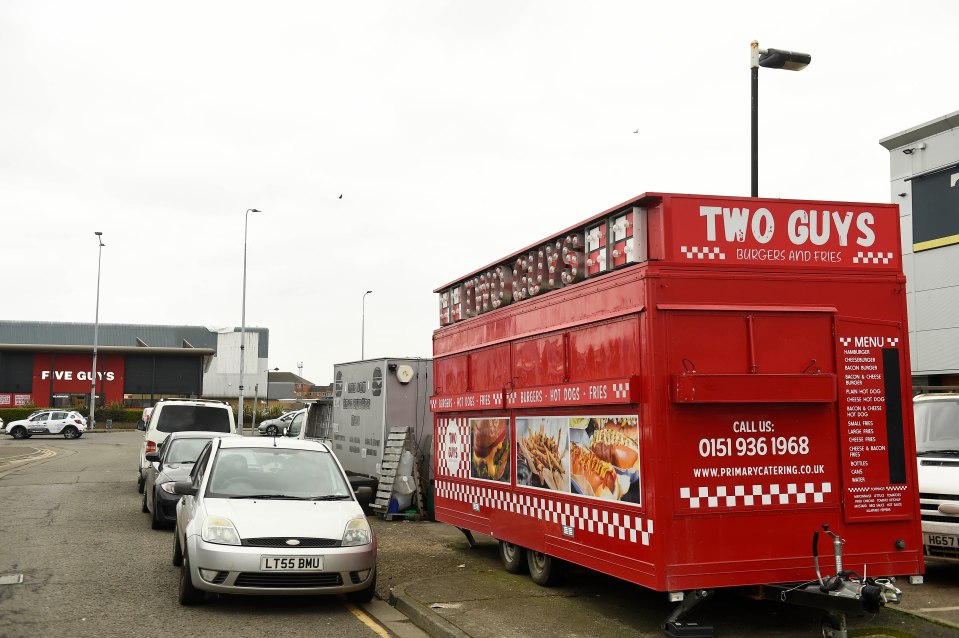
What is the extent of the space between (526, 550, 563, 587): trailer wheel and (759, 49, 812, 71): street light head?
6.76m

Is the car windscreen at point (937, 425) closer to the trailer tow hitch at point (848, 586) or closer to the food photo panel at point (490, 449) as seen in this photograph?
the trailer tow hitch at point (848, 586)

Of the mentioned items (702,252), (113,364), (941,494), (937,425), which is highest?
(113,364)

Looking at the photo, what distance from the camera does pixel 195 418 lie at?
20047 mm

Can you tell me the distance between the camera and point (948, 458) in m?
9.52

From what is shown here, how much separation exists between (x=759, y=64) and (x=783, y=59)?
294mm

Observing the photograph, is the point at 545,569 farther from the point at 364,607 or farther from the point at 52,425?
the point at 52,425

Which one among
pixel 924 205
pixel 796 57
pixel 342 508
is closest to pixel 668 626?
pixel 342 508

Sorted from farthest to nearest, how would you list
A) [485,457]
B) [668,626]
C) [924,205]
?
1. [924,205]
2. [485,457]
3. [668,626]

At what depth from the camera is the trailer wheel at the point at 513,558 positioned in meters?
9.77

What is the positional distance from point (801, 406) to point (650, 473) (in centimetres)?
131

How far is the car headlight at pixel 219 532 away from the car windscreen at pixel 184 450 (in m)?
7.28

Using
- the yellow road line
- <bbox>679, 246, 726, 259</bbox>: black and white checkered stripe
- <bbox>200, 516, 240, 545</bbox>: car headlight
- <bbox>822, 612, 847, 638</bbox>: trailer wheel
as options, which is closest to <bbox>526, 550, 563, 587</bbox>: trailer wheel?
the yellow road line

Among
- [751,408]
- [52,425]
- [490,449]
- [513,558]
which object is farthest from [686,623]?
[52,425]

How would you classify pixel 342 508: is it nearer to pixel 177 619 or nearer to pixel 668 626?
pixel 177 619
